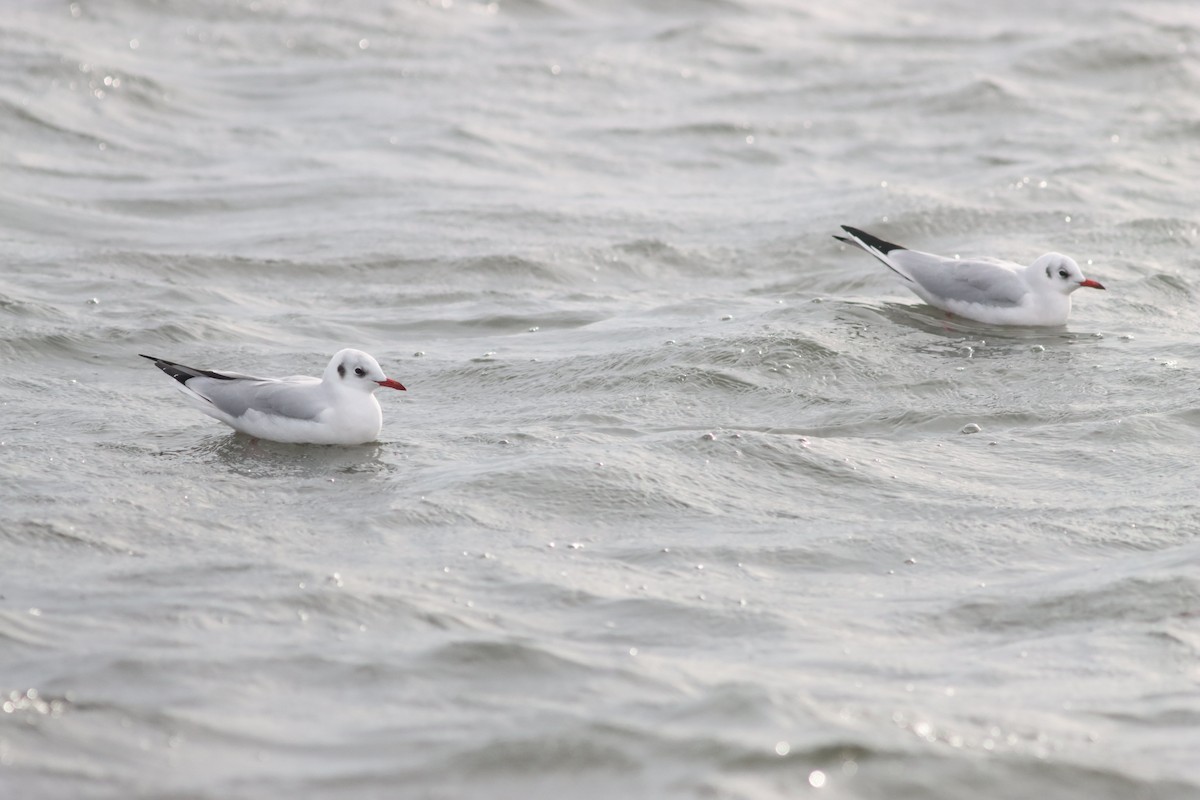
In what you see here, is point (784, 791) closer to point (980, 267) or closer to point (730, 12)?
point (980, 267)

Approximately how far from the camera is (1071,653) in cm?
599

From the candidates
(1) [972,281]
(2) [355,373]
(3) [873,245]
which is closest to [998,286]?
(1) [972,281]

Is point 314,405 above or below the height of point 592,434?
above

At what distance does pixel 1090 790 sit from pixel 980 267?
6.19m

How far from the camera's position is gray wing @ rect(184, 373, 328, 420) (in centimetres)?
830

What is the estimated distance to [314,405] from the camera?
8289 mm

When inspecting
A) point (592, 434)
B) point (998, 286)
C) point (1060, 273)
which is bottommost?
point (592, 434)

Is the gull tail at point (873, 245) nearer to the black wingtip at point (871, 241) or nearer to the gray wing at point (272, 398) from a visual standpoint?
the black wingtip at point (871, 241)

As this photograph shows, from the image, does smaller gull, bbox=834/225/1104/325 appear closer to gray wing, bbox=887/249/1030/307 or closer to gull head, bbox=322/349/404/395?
gray wing, bbox=887/249/1030/307

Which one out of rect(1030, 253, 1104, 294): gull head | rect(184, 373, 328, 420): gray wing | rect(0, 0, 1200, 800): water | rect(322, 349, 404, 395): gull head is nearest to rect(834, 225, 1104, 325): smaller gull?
rect(1030, 253, 1104, 294): gull head

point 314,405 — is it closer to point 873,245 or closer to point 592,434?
point 592,434

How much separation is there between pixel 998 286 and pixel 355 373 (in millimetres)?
4420

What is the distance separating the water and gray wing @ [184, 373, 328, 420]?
7.9 inches

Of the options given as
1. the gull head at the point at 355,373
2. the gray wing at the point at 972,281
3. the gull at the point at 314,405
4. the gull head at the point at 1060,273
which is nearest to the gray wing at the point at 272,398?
the gull at the point at 314,405
